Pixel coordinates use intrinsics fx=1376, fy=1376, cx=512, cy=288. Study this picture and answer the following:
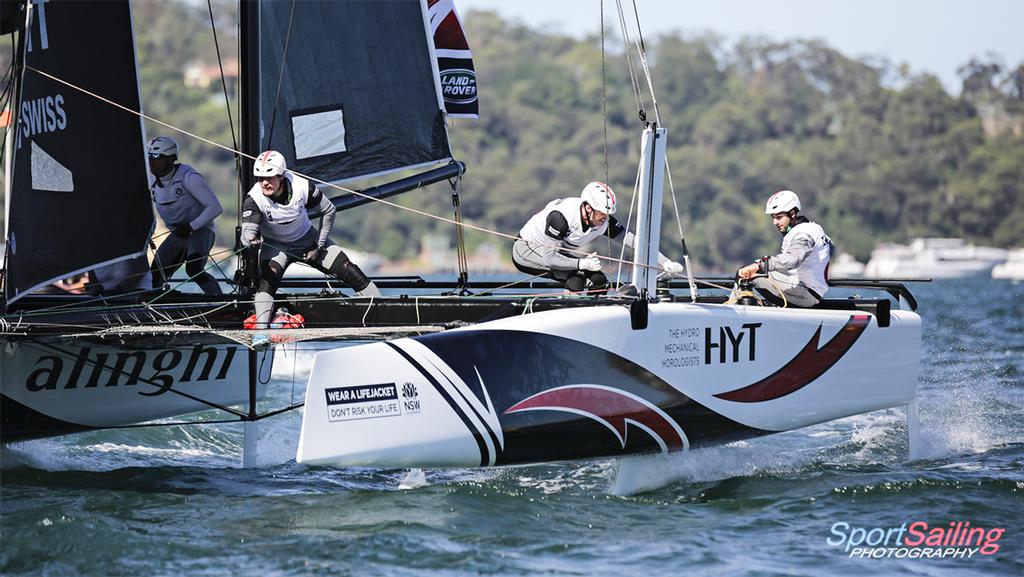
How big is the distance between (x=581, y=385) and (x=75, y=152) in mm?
2678

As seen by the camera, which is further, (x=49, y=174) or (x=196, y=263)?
(x=196, y=263)

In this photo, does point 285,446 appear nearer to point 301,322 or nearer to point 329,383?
point 301,322

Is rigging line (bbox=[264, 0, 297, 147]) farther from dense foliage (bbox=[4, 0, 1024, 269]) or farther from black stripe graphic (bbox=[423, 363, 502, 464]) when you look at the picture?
dense foliage (bbox=[4, 0, 1024, 269])

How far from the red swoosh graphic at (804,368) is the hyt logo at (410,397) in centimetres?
152

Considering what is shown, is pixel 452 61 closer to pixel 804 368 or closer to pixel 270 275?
pixel 270 275

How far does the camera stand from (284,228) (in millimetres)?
6977

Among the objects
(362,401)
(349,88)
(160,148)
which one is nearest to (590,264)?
(362,401)

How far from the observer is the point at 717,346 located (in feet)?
20.8

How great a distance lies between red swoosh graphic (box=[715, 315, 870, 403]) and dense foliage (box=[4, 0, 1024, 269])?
132 feet

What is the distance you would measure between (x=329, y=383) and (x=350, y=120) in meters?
2.96

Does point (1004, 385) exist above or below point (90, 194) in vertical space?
below

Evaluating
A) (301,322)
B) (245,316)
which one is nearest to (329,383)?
(301,322)

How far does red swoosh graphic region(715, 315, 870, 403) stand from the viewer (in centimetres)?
649

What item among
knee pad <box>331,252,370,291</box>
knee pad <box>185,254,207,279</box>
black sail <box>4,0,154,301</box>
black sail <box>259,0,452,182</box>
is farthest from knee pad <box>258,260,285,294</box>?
black sail <box>259,0,452,182</box>
